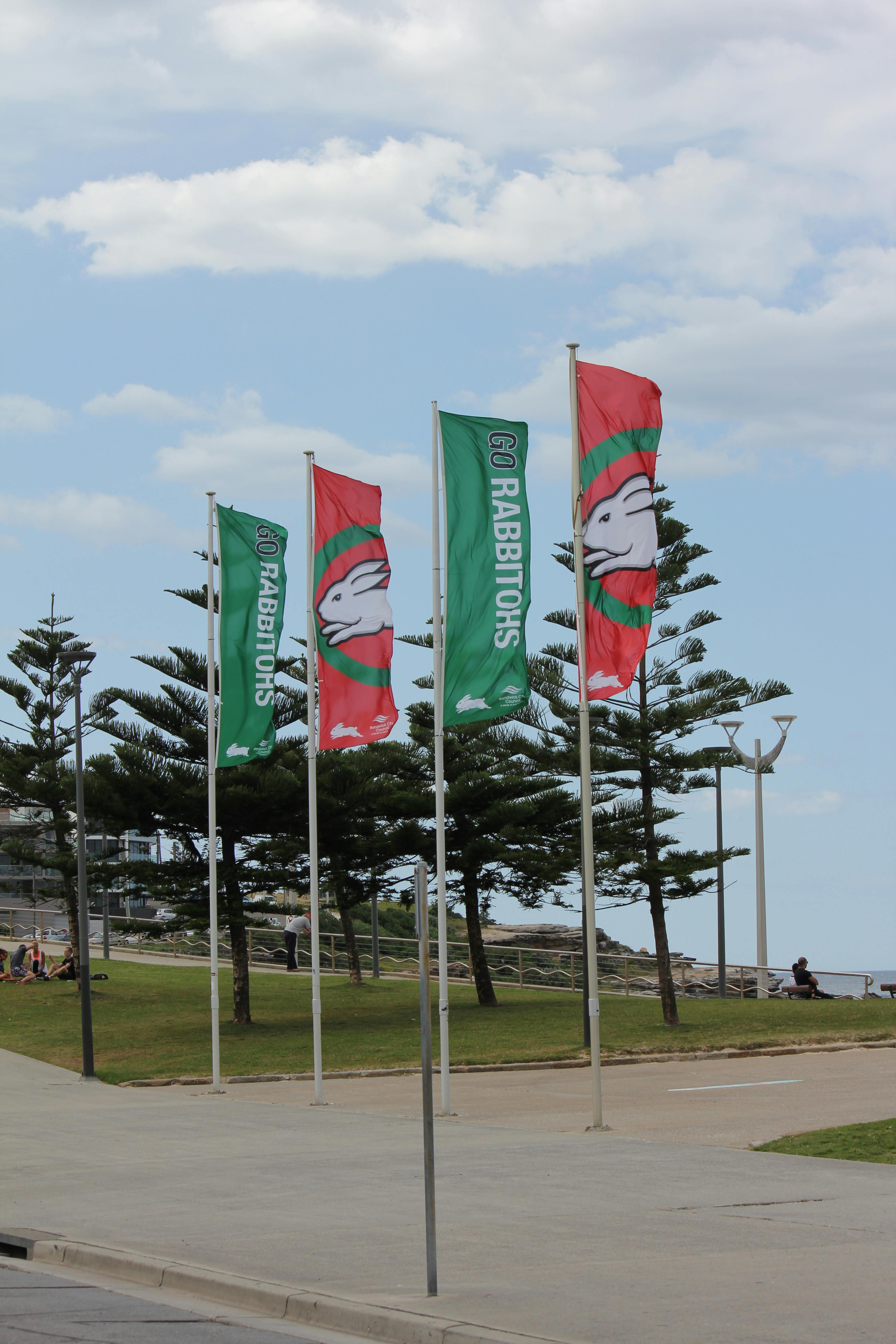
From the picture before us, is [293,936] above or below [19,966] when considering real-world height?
above

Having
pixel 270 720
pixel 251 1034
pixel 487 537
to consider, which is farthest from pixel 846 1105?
pixel 251 1034

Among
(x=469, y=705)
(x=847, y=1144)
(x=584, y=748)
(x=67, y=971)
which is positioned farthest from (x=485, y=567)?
(x=67, y=971)

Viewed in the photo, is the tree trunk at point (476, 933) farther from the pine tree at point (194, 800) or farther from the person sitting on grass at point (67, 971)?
the person sitting on grass at point (67, 971)

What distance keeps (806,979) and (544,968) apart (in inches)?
304

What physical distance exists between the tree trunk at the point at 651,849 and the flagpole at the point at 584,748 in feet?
38.9

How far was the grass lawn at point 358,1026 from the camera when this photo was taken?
22.5 metres

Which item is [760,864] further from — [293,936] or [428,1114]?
[428,1114]

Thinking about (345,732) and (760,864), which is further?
(760,864)

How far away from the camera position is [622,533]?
14297 millimetres

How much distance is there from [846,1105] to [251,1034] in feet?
46.0

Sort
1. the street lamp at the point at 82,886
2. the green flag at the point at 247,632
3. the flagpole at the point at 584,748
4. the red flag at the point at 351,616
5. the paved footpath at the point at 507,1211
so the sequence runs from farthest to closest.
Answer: the street lamp at the point at 82,886
the green flag at the point at 247,632
the red flag at the point at 351,616
the flagpole at the point at 584,748
the paved footpath at the point at 507,1211

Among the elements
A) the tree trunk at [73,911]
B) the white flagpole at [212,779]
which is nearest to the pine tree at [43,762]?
the tree trunk at [73,911]

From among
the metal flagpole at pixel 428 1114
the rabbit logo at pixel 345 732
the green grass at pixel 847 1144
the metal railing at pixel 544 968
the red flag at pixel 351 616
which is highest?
the red flag at pixel 351 616

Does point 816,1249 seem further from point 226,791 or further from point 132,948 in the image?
point 132,948
